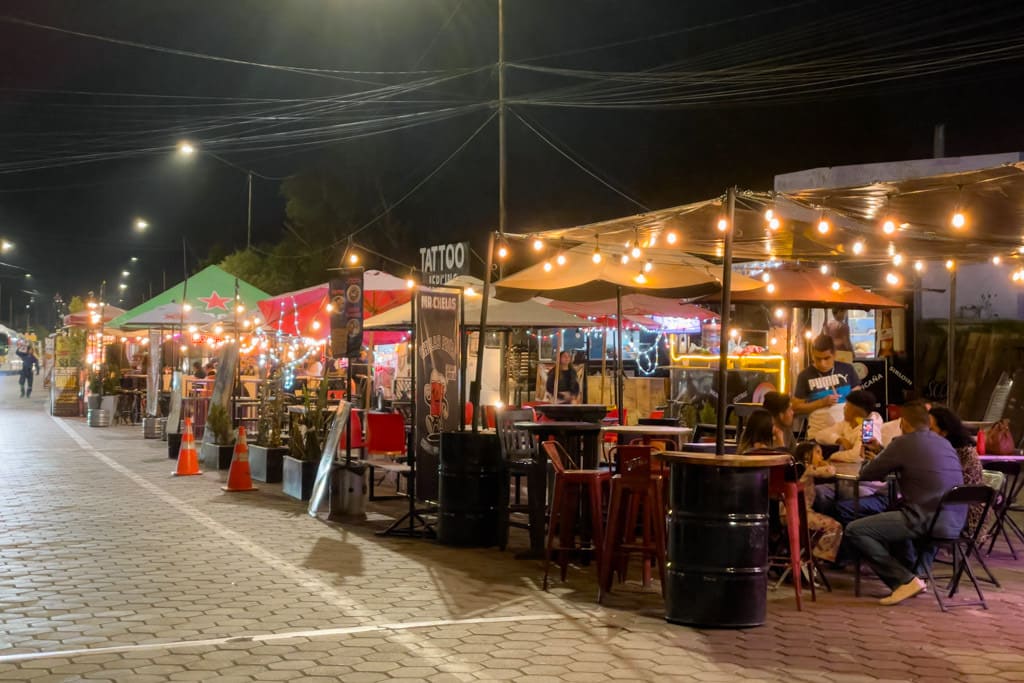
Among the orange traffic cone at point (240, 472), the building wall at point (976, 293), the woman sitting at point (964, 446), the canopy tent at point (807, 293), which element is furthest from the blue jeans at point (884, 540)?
→ the building wall at point (976, 293)

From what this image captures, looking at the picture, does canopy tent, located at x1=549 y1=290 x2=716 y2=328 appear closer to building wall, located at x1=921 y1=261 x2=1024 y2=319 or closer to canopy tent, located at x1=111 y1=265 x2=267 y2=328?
building wall, located at x1=921 y1=261 x2=1024 y2=319

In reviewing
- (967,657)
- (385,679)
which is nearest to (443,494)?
(385,679)

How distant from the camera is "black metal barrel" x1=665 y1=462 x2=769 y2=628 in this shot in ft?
22.6

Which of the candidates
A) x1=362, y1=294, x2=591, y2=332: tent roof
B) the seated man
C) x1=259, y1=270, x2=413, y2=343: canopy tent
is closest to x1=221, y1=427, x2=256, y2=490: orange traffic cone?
x1=362, y1=294, x2=591, y2=332: tent roof

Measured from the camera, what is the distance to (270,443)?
1527 cm

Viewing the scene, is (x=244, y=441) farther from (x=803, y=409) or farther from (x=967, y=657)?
(x=967, y=657)

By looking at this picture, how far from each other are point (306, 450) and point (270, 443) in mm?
2104

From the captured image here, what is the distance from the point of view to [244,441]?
14125 millimetres

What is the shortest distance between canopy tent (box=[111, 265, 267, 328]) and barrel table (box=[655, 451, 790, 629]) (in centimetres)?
1740

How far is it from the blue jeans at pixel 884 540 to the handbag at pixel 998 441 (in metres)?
3.77

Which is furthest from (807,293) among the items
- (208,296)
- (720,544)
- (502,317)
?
(208,296)

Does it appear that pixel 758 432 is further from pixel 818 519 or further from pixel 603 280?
pixel 603 280

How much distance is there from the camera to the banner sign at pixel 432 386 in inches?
428

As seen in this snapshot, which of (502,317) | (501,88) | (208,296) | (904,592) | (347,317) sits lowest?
(904,592)
